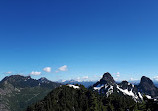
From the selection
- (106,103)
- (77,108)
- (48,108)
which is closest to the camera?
(48,108)

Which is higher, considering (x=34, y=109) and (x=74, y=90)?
(x=74, y=90)

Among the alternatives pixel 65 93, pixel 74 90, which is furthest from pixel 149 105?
pixel 74 90

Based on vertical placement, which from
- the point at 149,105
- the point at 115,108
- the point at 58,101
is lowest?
the point at 115,108

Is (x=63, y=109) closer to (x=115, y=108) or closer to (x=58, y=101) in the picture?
(x=58, y=101)

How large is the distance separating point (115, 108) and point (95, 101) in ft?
63.6

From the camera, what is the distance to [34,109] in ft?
422

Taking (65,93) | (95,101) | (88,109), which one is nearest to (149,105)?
(88,109)

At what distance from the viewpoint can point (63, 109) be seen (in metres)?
127

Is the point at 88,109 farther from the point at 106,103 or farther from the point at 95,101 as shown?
the point at 106,103

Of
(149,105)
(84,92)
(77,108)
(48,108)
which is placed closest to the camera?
(149,105)

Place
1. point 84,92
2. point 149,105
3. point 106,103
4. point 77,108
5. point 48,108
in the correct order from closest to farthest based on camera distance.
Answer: point 149,105, point 48,108, point 77,108, point 106,103, point 84,92

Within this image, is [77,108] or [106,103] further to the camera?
[106,103]

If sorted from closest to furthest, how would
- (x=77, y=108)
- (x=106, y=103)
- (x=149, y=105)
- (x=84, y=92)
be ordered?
(x=149, y=105), (x=77, y=108), (x=106, y=103), (x=84, y=92)

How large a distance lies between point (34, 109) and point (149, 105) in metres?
114
